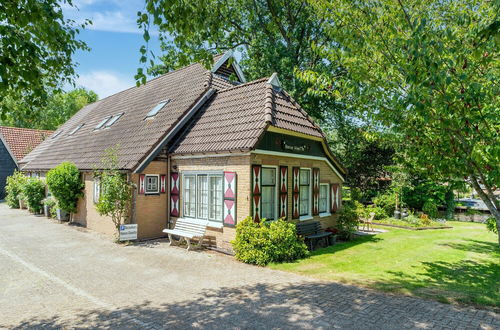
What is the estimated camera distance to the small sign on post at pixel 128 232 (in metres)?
12.1

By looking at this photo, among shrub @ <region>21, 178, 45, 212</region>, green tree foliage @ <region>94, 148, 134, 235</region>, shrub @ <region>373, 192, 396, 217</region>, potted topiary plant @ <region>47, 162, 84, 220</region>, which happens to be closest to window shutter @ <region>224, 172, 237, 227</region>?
green tree foliage @ <region>94, 148, 134, 235</region>

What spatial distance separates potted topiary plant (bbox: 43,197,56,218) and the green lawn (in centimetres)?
1509

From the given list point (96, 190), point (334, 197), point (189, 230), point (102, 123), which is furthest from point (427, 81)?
point (102, 123)

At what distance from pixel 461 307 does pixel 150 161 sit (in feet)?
34.8

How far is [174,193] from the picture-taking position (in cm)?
1307

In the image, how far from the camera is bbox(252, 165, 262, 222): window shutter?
10.5 m

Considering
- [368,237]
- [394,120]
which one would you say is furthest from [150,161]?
[368,237]

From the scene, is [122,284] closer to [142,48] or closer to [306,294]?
[306,294]

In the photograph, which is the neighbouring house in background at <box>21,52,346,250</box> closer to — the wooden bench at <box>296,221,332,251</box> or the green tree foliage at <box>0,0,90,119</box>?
the wooden bench at <box>296,221,332,251</box>

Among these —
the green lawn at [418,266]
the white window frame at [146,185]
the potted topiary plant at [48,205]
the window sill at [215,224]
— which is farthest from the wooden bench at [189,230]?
the potted topiary plant at [48,205]

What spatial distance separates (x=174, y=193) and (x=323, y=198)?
6529 millimetres

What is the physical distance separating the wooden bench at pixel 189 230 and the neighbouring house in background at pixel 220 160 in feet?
1.05

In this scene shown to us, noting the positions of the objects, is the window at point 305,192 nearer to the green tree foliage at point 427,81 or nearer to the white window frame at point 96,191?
the green tree foliage at point 427,81

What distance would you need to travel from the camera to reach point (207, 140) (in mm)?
12000
